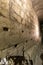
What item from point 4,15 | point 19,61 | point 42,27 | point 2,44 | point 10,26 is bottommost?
point 19,61

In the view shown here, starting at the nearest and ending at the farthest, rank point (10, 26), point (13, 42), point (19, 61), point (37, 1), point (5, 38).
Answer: point (5, 38) → point (10, 26) → point (13, 42) → point (19, 61) → point (37, 1)

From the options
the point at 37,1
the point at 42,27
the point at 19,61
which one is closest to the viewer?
the point at 19,61

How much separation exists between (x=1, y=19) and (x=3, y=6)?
16 cm

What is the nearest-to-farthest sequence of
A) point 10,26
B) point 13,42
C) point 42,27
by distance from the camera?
point 10,26 < point 13,42 < point 42,27

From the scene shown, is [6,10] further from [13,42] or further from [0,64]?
[0,64]

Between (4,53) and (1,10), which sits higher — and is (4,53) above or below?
below

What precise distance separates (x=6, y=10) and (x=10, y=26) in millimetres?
211

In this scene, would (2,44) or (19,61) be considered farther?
(19,61)

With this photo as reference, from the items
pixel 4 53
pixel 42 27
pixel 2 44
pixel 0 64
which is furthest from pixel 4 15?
pixel 42 27

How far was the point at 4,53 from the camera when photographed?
130cm

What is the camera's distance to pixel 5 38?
1322 millimetres

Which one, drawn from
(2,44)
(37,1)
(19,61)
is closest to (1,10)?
(2,44)

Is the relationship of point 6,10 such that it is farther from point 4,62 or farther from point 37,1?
point 37,1

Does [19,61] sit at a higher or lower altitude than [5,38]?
lower
